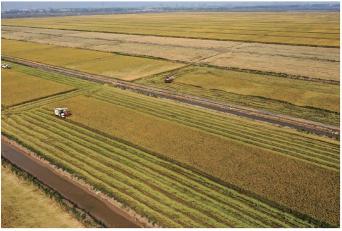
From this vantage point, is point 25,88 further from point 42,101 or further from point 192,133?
point 192,133

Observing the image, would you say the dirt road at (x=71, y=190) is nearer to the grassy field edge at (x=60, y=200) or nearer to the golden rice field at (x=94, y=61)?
the grassy field edge at (x=60, y=200)

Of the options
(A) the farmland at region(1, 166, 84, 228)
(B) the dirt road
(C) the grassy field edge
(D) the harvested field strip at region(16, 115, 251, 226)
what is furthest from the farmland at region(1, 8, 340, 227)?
(A) the farmland at region(1, 166, 84, 228)

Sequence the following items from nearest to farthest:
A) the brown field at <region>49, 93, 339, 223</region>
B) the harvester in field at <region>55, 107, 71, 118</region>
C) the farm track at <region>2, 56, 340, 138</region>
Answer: the brown field at <region>49, 93, 339, 223</region>, the farm track at <region>2, 56, 340, 138</region>, the harvester in field at <region>55, 107, 71, 118</region>

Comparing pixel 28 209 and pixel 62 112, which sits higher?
pixel 62 112

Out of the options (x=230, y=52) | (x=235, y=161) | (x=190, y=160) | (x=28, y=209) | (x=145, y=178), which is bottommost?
(x=28, y=209)

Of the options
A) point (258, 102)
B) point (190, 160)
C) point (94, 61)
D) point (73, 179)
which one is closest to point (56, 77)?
point (94, 61)

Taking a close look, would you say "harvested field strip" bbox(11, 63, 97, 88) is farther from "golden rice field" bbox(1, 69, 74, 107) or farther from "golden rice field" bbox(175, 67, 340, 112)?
"golden rice field" bbox(175, 67, 340, 112)
